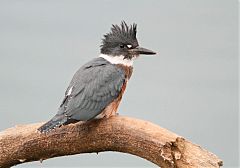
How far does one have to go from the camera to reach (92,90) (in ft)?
8.14

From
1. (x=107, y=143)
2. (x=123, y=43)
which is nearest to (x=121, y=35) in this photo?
(x=123, y=43)

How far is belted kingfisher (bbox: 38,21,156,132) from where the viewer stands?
2.42 m

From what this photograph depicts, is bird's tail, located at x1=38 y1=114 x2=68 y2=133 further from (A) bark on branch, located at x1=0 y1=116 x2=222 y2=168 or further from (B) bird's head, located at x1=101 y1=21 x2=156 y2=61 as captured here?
(B) bird's head, located at x1=101 y1=21 x2=156 y2=61

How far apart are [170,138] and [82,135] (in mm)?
441

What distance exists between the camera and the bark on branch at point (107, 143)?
222 cm

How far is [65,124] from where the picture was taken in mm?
2395

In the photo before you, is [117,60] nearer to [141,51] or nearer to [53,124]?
[141,51]

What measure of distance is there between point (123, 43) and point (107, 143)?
0.50 metres

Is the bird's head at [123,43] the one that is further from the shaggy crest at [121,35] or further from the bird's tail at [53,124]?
the bird's tail at [53,124]

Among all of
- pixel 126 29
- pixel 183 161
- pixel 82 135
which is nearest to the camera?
pixel 183 161

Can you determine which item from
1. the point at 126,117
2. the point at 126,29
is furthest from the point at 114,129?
the point at 126,29

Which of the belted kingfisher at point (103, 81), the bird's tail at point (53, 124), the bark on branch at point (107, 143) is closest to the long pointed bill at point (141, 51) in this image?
the belted kingfisher at point (103, 81)

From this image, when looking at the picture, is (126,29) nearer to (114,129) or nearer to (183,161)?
(114,129)

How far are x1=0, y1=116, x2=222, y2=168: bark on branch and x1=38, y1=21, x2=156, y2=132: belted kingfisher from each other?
0.10 metres
